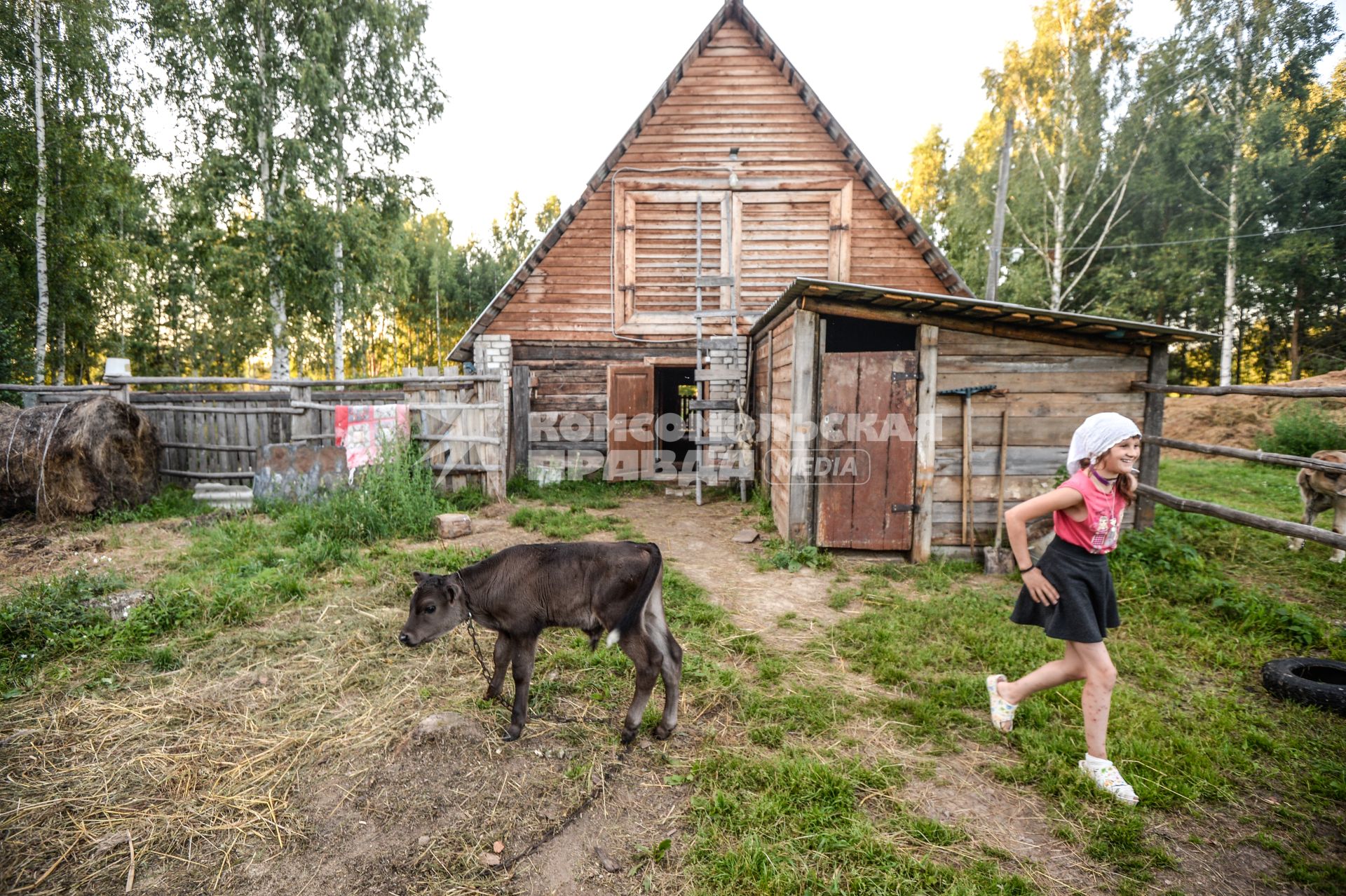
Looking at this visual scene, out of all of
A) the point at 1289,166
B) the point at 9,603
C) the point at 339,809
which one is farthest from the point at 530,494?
the point at 1289,166

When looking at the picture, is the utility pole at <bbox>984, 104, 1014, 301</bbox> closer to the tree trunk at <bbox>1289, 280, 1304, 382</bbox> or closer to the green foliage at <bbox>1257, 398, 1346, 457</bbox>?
the green foliage at <bbox>1257, 398, 1346, 457</bbox>

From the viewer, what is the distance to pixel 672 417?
41.7ft

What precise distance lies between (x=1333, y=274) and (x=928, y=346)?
78.0 feet

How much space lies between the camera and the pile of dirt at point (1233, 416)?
575 inches

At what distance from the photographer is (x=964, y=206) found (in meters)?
22.7

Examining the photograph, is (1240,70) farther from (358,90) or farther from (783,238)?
(358,90)

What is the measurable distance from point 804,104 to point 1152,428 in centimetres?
841

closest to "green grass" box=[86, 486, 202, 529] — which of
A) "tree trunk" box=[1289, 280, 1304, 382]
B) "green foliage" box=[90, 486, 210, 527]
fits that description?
"green foliage" box=[90, 486, 210, 527]

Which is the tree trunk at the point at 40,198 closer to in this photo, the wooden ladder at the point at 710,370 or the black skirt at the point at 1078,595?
the wooden ladder at the point at 710,370

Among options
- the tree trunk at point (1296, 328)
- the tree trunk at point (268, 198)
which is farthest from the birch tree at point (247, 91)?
the tree trunk at point (1296, 328)

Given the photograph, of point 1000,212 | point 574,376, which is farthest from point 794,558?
point 1000,212

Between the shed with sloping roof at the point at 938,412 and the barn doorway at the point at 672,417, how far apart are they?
172 inches

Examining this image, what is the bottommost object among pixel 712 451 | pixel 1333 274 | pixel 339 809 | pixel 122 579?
pixel 339 809

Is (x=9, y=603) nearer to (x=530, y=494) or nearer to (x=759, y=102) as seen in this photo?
(x=530, y=494)
